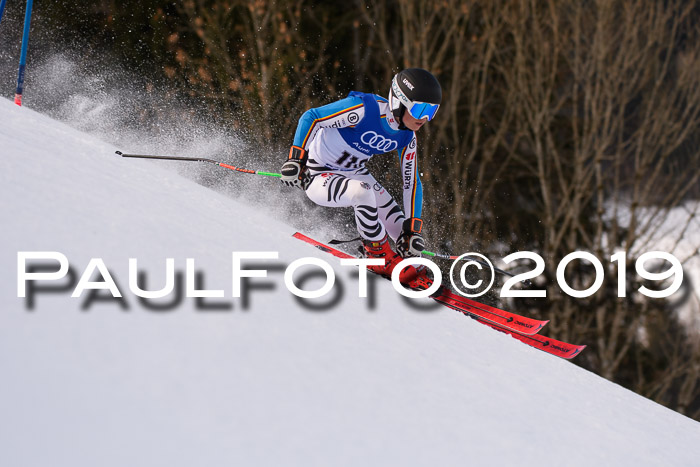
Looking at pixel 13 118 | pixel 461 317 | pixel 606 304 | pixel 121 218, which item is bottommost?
pixel 606 304

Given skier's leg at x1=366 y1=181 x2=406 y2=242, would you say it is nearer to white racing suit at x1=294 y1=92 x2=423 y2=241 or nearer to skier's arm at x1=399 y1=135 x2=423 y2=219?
white racing suit at x1=294 y1=92 x2=423 y2=241

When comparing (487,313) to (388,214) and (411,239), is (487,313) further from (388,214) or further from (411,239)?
(388,214)

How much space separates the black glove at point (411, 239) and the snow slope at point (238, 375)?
0.85 metres

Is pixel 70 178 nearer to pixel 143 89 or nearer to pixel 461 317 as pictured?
pixel 461 317

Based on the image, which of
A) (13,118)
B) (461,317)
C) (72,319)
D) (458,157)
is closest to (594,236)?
(458,157)

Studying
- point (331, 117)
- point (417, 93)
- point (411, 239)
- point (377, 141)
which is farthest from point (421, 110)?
point (411, 239)

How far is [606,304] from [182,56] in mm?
8538

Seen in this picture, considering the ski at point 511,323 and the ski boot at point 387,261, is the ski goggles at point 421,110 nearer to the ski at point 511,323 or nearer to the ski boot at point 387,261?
the ski boot at point 387,261

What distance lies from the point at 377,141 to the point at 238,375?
2.70 m

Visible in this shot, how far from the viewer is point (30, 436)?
67.4 inches

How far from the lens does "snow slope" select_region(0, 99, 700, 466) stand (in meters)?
1.87

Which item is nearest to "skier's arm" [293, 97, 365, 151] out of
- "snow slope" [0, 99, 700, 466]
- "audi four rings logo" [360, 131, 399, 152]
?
"audi four rings logo" [360, 131, 399, 152]

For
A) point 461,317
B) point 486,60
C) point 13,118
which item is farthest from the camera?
point 486,60

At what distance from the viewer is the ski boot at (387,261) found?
4980 mm
